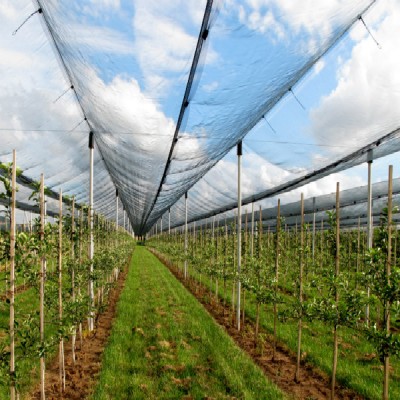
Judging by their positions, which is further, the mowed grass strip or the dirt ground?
the dirt ground

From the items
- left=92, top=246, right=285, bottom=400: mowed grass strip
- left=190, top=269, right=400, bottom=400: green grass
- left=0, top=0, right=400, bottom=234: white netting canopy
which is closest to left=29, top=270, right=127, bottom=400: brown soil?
left=92, top=246, right=285, bottom=400: mowed grass strip

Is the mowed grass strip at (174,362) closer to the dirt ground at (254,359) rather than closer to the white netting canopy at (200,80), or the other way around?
the dirt ground at (254,359)

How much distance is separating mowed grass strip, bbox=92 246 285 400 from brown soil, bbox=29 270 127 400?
226mm

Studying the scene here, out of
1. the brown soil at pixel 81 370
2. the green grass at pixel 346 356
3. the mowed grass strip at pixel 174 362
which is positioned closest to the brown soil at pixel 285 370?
the green grass at pixel 346 356

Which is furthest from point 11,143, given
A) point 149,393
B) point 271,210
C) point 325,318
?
point 271,210

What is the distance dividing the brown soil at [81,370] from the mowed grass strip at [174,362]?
0.74ft

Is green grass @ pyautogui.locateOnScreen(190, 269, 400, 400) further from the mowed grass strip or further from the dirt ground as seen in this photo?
the mowed grass strip

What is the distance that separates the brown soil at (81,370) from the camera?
526 cm

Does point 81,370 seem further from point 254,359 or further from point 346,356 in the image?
point 346,356

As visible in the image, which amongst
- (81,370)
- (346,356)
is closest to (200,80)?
(81,370)

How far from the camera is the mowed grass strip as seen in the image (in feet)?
17.4

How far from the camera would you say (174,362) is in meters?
6.54

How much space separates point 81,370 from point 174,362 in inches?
60.4

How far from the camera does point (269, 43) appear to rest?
427 cm
